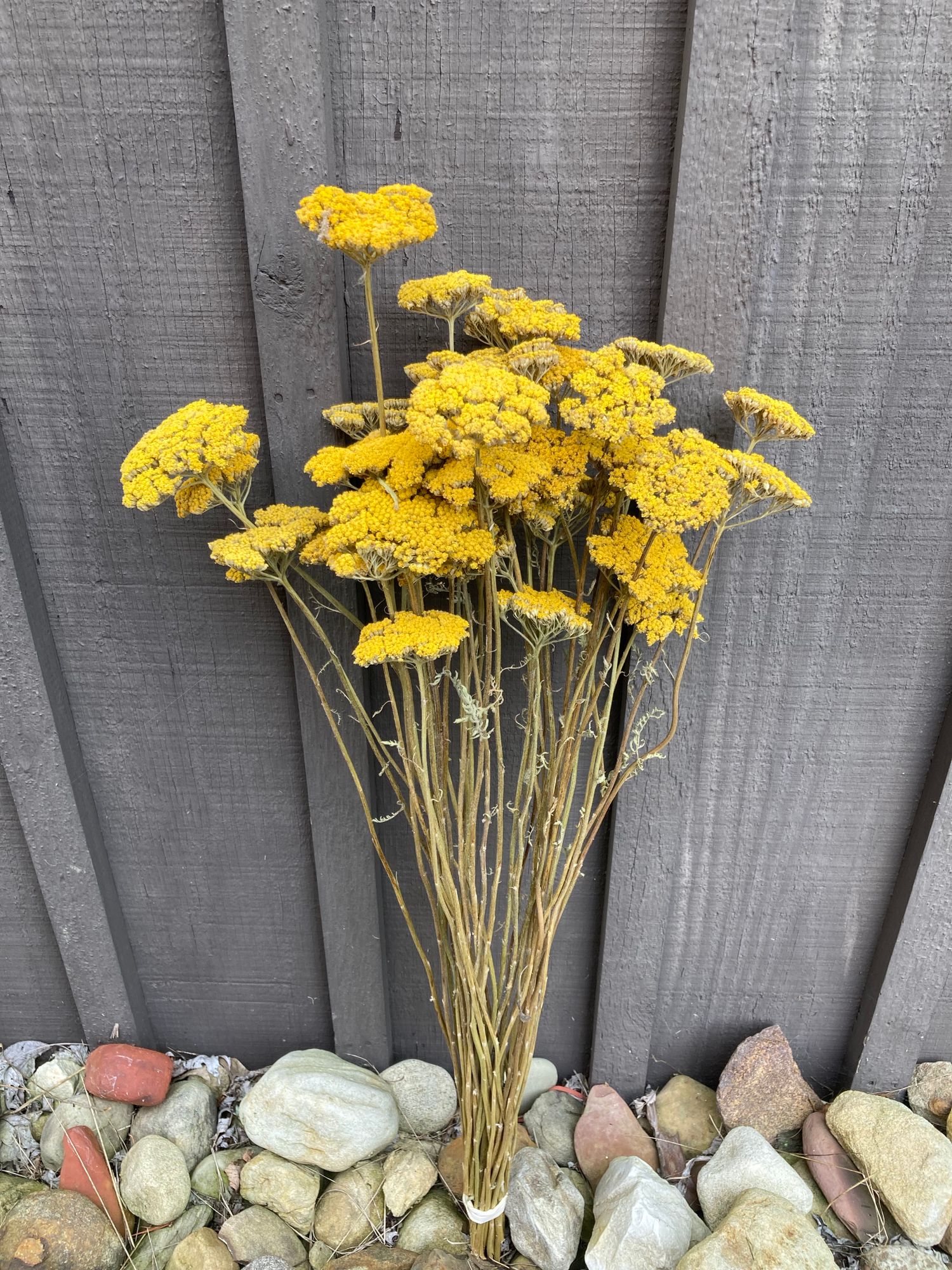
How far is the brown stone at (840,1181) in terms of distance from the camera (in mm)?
1687

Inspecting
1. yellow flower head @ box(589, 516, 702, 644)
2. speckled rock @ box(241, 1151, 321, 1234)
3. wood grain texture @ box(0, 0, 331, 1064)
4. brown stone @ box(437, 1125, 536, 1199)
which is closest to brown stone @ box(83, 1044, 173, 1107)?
wood grain texture @ box(0, 0, 331, 1064)

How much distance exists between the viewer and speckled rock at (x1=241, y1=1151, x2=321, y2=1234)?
171 cm

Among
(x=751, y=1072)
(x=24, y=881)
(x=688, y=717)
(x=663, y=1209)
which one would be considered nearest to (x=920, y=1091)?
(x=751, y=1072)

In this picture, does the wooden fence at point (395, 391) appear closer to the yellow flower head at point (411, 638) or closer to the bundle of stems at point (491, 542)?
the bundle of stems at point (491, 542)

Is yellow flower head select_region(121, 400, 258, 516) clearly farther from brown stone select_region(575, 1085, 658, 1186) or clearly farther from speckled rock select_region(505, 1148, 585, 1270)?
brown stone select_region(575, 1085, 658, 1186)

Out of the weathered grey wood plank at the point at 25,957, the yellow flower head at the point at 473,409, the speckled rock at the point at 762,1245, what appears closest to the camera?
the yellow flower head at the point at 473,409

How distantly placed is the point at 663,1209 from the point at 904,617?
1.34m

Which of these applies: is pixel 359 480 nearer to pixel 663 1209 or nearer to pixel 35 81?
pixel 35 81

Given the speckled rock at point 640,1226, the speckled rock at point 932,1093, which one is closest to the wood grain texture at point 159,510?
the speckled rock at point 640,1226

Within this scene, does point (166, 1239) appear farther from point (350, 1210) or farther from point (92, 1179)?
point (350, 1210)

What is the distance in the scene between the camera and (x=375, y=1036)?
6.39 feet

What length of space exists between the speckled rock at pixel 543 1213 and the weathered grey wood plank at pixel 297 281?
75 cm

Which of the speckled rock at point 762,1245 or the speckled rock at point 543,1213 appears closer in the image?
the speckled rock at point 762,1245

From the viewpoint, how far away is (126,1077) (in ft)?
6.08
